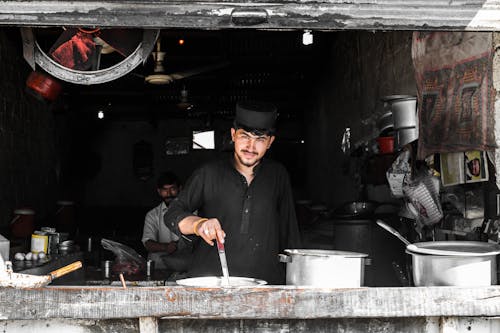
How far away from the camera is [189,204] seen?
3.83 m

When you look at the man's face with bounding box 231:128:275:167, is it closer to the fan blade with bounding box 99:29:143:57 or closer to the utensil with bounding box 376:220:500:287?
the fan blade with bounding box 99:29:143:57

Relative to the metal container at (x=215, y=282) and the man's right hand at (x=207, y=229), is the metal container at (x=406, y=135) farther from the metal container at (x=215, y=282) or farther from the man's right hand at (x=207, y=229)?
the metal container at (x=215, y=282)

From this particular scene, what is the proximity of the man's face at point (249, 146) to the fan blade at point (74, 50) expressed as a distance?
1.20m

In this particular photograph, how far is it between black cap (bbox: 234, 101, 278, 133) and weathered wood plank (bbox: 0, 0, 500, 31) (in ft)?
2.72

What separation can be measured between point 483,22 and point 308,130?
1073 centimetres

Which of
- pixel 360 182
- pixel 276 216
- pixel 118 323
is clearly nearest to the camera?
pixel 118 323

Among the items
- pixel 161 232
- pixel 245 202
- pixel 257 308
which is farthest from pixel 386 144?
pixel 161 232

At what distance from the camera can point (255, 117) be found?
12.0 feet

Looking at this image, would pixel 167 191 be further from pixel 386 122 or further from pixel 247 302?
pixel 247 302

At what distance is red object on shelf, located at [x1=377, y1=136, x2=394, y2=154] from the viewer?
5156 millimetres

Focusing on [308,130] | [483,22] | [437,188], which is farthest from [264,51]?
[483,22]

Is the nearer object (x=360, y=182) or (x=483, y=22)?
(x=483, y=22)

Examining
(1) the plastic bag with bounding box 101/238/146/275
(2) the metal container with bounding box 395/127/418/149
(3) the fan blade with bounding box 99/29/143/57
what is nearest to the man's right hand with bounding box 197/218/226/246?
(3) the fan blade with bounding box 99/29/143/57

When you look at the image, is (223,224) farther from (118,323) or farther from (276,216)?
(118,323)
